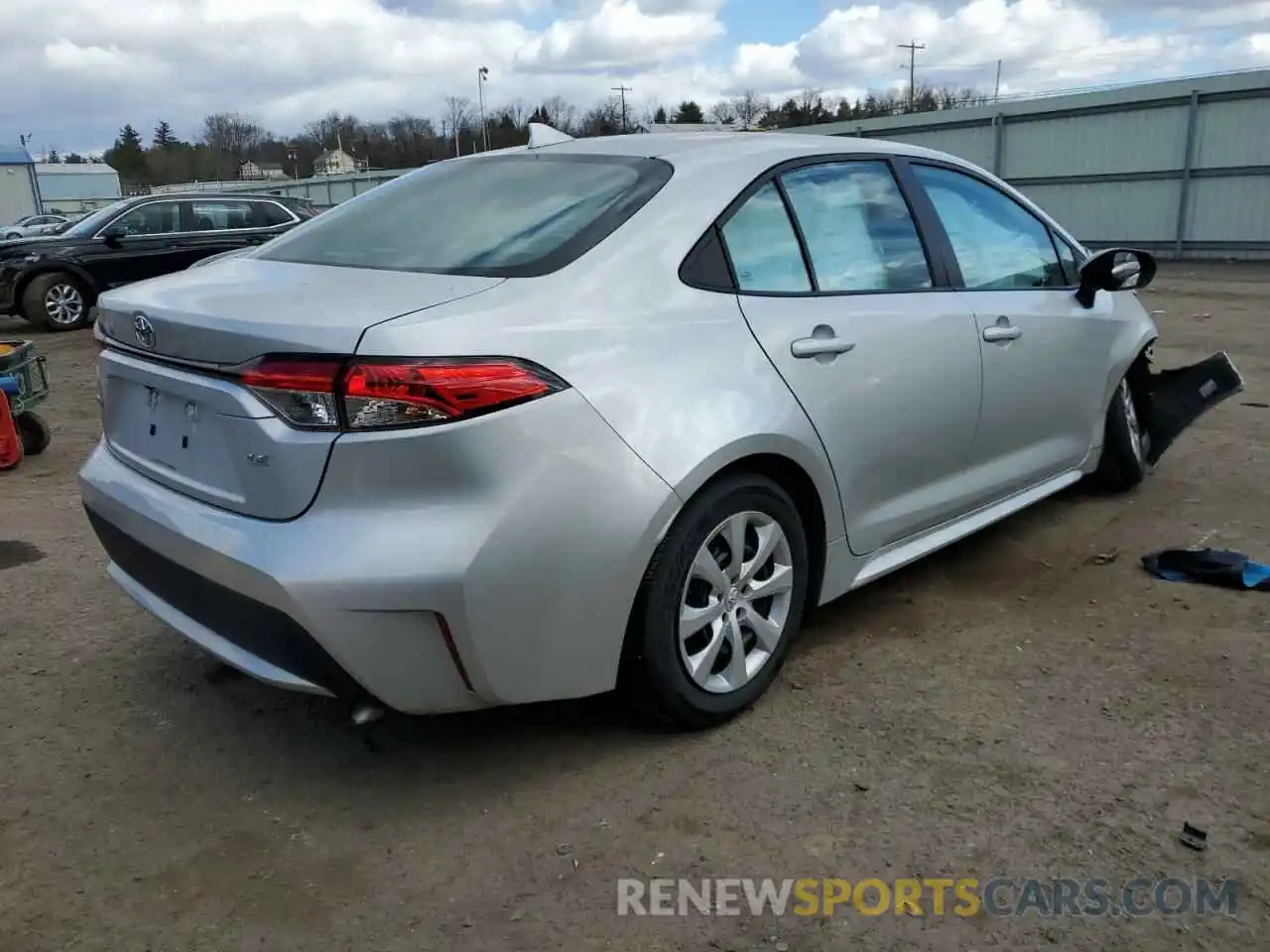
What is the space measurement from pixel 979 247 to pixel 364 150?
72052mm

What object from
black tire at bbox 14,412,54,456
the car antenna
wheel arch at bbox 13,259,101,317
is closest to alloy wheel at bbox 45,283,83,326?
wheel arch at bbox 13,259,101,317

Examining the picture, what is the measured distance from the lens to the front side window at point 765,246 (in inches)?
116

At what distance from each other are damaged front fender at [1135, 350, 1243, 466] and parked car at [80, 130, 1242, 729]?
6.00ft

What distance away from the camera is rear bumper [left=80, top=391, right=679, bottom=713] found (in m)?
2.27

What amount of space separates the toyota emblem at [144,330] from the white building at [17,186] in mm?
57833

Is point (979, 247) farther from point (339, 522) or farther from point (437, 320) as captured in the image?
point (339, 522)

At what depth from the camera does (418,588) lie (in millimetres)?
2264

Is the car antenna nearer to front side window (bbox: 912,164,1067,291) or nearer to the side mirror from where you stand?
front side window (bbox: 912,164,1067,291)

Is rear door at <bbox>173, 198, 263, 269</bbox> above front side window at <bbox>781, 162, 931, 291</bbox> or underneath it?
underneath

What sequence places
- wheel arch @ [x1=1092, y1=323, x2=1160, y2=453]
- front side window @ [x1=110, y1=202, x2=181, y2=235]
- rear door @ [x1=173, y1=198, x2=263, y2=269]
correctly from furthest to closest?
1. rear door @ [x1=173, y1=198, x2=263, y2=269]
2. front side window @ [x1=110, y1=202, x2=181, y2=235]
3. wheel arch @ [x1=1092, y1=323, x2=1160, y2=453]

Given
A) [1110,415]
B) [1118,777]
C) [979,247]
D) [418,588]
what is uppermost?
[979,247]

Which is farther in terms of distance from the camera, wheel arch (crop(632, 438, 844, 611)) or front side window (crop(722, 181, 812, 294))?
front side window (crop(722, 181, 812, 294))

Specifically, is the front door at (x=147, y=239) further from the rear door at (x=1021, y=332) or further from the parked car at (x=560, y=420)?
the rear door at (x=1021, y=332)

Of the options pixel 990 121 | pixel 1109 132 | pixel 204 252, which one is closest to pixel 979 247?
pixel 204 252
